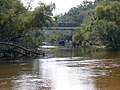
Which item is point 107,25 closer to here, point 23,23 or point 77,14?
point 23,23

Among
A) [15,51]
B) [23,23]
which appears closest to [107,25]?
[23,23]

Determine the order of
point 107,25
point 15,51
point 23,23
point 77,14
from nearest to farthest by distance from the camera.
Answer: point 23,23, point 15,51, point 107,25, point 77,14

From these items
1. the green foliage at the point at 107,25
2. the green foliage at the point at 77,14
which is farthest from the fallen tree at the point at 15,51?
the green foliage at the point at 77,14

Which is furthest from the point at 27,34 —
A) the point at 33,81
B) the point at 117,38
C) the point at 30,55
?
the point at 33,81

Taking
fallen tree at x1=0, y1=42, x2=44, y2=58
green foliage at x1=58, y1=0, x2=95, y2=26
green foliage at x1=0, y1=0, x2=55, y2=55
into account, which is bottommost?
fallen tree at x1=0, y1=42, x2=44, y2=58

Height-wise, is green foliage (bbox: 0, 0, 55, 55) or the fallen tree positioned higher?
green foliage (bbox: 0, 0, 55, 55)

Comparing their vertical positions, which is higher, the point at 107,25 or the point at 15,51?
the point at 107,25

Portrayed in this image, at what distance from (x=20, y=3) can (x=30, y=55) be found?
7.57m

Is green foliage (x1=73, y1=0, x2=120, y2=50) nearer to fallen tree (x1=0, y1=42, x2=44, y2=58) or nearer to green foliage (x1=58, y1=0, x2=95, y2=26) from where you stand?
fallen tree (x1=0, y1=42, x2=44, y2=58)

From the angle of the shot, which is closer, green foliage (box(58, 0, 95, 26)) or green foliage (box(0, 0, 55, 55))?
green foliage (box(0, 0, 55, 55))

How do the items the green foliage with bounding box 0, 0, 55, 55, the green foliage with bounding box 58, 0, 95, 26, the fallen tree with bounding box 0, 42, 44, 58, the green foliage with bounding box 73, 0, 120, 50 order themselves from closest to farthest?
the green foliage with bounding box 0, 0, 55, 55 < the fallen tree with bounding box 0, 42, 44, 58 < the green foliage with bounding box 73, 0, 120, 50 < the green foliage with bounding box 58, 0, 95, 26

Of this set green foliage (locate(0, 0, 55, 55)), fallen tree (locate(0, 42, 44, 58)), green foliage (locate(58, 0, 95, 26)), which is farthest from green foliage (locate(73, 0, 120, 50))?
green foliage (locate(58, 0, 95, 26))

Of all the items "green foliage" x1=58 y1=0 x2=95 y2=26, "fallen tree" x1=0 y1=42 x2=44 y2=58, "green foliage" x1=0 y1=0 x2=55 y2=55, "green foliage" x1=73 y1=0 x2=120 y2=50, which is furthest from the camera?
"green foliage" x1=58 y1=0 x2=95 y2=26

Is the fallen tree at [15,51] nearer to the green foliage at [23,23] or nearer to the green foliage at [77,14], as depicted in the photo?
the green foliage at [23,23]
